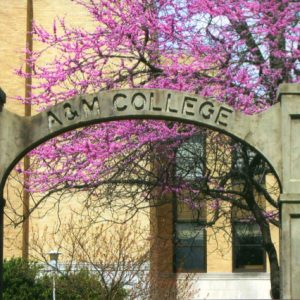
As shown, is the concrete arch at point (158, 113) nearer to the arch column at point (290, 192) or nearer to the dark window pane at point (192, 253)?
the arch column at point (290, 192)

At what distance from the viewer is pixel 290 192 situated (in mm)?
9227

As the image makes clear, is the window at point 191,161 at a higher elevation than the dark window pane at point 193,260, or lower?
higher

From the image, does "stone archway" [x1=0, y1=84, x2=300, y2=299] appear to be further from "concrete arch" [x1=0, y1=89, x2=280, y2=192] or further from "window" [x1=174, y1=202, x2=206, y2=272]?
"window" [x1=174, y1=202, x2=206, y2=272]

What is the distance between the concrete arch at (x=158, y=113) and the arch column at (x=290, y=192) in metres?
0.11

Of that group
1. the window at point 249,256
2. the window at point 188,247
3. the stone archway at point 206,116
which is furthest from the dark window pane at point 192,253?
the stone archway at point 206,116

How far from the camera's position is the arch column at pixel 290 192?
358 inches

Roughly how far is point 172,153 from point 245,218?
455 centimetres

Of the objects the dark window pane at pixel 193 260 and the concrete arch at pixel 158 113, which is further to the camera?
the dark window pane at pixel 193 260

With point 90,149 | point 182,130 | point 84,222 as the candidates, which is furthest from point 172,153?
point 84,222

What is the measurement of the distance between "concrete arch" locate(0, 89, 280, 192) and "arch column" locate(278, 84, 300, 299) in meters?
0.11

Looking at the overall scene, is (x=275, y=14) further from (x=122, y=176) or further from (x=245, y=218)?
(x=245, y=218)

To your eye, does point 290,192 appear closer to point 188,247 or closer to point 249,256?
point 188,247

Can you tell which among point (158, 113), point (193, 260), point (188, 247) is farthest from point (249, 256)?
point (158, 113)

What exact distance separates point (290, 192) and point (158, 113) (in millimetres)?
1665
